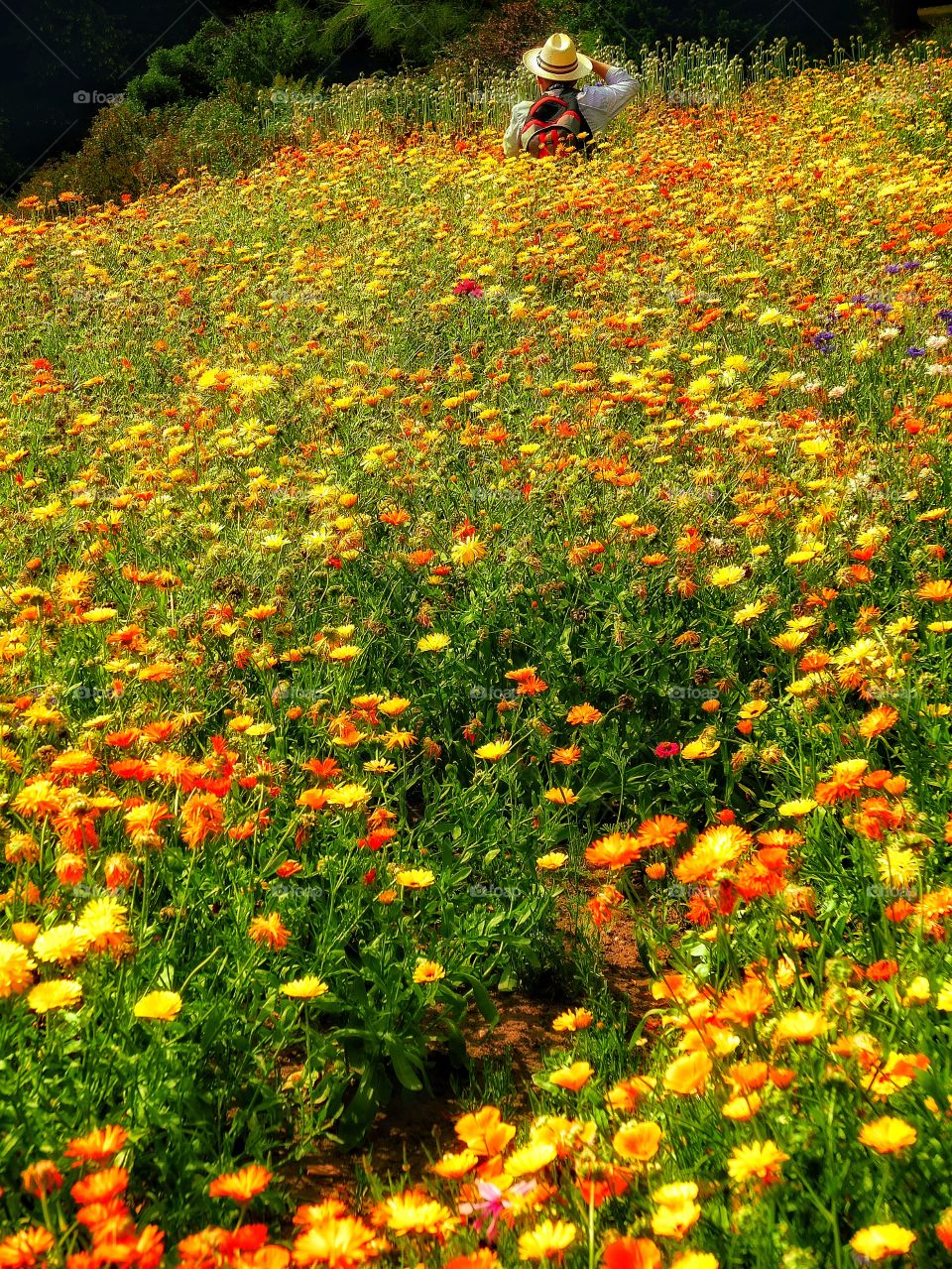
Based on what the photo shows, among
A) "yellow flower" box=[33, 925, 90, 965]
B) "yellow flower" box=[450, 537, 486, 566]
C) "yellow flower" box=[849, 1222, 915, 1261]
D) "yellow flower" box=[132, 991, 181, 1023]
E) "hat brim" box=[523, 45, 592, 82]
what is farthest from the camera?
"hat brim" box=[523, 45, 592, 82]

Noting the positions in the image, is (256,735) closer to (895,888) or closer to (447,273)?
(895,888)

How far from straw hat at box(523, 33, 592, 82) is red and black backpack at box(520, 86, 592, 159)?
0.57ft

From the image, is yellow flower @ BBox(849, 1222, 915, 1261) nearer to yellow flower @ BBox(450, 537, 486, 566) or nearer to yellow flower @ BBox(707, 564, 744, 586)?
yellow flower @ BBox(707, 564, 744, 586)

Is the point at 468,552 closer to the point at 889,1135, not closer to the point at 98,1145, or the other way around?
the point at 98,1145

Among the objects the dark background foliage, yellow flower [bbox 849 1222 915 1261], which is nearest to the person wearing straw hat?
the dark background foliage

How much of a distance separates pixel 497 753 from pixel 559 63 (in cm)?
894

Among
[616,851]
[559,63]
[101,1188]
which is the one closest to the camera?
[101,1188]

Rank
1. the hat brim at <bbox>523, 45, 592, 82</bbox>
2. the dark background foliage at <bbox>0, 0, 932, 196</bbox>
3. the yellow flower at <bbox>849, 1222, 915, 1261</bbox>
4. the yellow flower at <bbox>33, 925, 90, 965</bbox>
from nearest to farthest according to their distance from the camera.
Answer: the yellow flower at <bbox>849, 1222, 915, 1261</bbox>, the yellow flower at <bbox>33, 925, 90, 965</bbox>, the hat brim at <bbox>523, 45, 592, 82</bbox>, the dark background foliage at <bbox>0, 0, 932, 196</bbox>

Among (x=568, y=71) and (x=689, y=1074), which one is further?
(x=568, y=71)

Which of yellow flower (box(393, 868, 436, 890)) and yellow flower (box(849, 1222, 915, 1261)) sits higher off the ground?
yellow flower (box(849, 1222, 915, 1261))

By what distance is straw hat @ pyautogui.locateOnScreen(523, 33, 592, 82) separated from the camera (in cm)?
988

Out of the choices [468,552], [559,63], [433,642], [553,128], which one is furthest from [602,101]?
[433,642]

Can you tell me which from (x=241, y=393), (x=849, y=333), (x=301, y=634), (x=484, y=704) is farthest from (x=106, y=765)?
(x=849, y=333)

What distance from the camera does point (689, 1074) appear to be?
5.04ft
